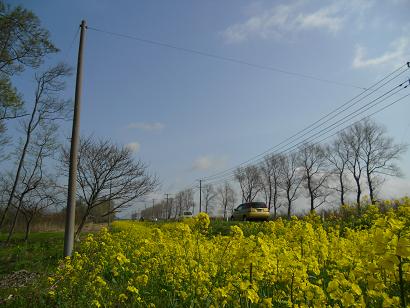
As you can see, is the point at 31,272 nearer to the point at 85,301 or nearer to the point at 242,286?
the point at 85,301

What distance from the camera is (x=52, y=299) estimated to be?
5.68 meters

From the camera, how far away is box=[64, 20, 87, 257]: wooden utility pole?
8.53 meters

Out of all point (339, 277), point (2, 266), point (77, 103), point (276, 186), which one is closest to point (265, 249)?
point (339, 277)

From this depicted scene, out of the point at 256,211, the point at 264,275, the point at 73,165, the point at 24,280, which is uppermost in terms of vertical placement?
the point at 73,165

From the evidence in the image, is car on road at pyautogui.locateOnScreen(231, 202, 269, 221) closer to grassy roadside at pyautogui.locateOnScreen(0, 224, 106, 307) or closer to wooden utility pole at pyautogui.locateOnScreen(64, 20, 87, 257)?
grassy roadside at pyautogui.locateOnScreen(0, 224, 106, 307)

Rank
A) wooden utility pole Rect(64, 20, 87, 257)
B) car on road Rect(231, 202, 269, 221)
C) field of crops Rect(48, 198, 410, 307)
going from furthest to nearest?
car on road Rect(231, 202, 269, 221), wooden utility pole Rect(64, 20, 87, 257), field of crops Rect(48, 198, 410, 307)

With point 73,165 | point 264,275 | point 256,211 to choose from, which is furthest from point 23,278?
point 256,211

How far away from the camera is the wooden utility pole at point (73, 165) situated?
336 inches

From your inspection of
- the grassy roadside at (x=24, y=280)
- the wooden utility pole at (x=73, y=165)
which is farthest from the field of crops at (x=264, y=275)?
the wooden utility pole at (x=73, y=165)

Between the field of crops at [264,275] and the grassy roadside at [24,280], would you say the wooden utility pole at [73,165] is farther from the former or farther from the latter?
the field of crops at [264,275]

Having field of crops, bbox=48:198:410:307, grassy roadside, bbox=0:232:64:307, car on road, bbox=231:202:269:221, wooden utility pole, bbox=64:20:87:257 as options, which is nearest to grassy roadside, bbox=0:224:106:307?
grassy roadside, bbox=0:232:64:307

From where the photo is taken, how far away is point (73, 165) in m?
9.20

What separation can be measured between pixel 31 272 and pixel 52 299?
11.0 ft

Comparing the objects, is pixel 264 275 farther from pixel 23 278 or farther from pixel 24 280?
pixel 23 278
